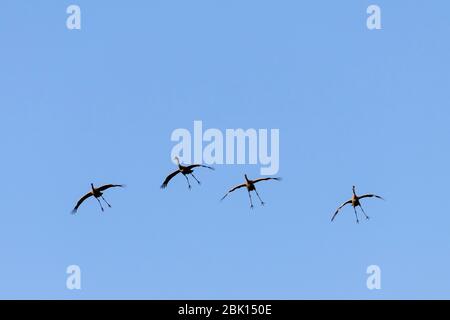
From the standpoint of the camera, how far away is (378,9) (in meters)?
104
